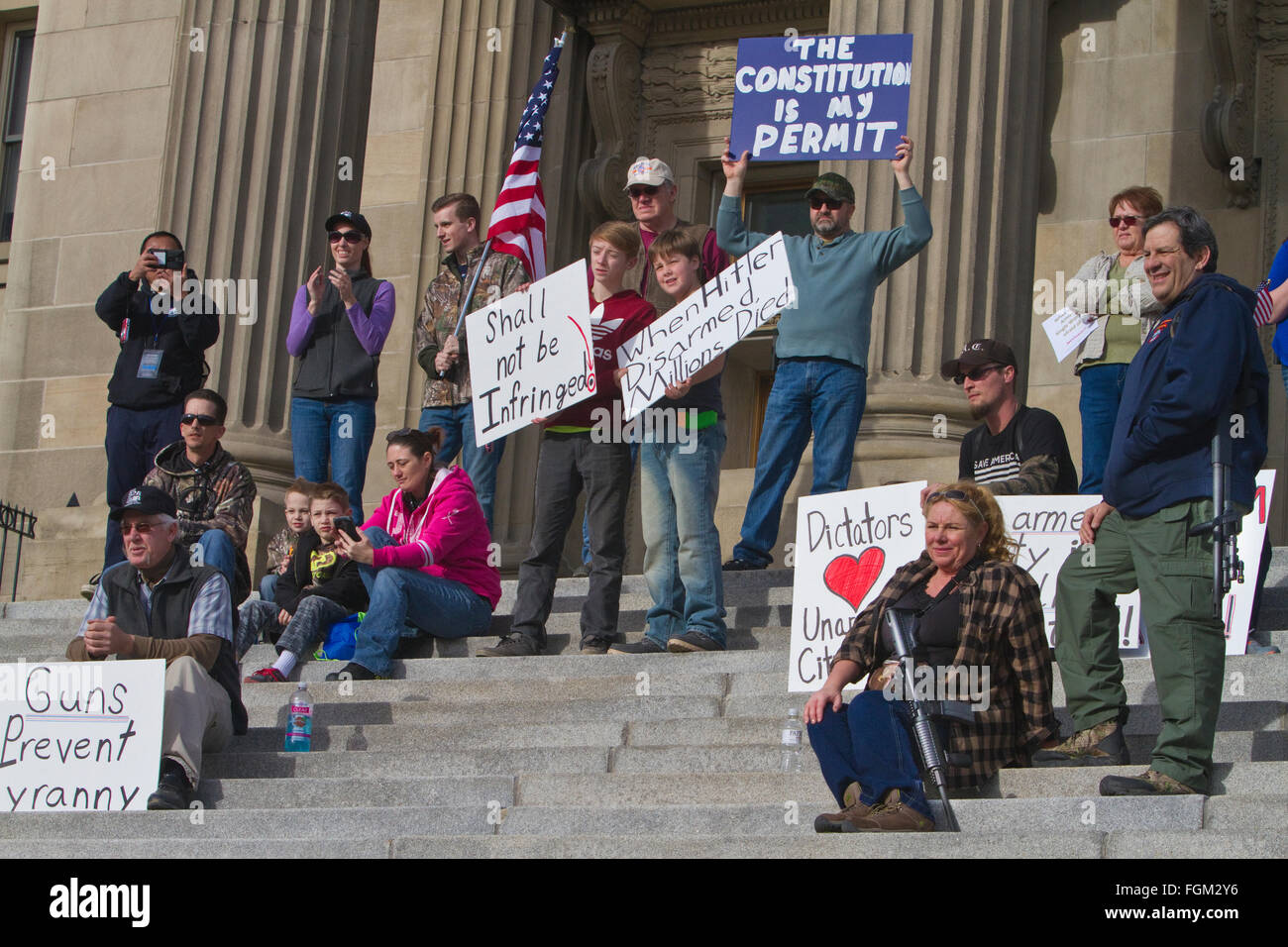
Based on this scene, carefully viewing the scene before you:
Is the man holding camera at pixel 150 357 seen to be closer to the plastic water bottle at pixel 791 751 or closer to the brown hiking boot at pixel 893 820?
the plastic water bottle at pixel 791 751

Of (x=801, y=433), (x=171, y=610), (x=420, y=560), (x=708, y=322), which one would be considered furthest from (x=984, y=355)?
(x=171, y=610)

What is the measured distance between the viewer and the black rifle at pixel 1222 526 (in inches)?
288

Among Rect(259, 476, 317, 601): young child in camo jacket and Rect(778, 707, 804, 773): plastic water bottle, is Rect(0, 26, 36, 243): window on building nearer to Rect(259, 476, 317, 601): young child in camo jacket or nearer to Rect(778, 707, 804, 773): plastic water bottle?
Rect(259, 476, 317, 601): young child in camo jacket

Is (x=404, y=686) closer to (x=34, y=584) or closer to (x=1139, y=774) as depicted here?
(x=1139, y=774)

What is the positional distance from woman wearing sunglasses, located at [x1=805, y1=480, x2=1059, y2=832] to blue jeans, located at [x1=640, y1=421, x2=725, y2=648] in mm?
1795

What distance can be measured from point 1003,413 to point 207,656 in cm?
378

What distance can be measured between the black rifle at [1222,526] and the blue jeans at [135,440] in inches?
266

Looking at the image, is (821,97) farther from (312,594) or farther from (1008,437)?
(312,594)

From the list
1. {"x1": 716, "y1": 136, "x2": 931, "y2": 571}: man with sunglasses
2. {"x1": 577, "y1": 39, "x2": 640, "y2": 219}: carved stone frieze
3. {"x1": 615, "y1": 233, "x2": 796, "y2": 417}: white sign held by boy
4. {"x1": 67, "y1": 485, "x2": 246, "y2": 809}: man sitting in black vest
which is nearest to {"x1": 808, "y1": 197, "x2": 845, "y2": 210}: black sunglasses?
{"x1": 716, "y1": 136, "x2": 931, "y2": 571}: man with sunglasses

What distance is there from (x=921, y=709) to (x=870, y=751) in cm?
29

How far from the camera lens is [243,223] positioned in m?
14.9

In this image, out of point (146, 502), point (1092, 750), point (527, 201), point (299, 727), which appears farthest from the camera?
point (527, 201)

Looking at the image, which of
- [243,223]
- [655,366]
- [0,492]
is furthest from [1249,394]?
[0,492]

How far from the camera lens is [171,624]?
950 centimetres
